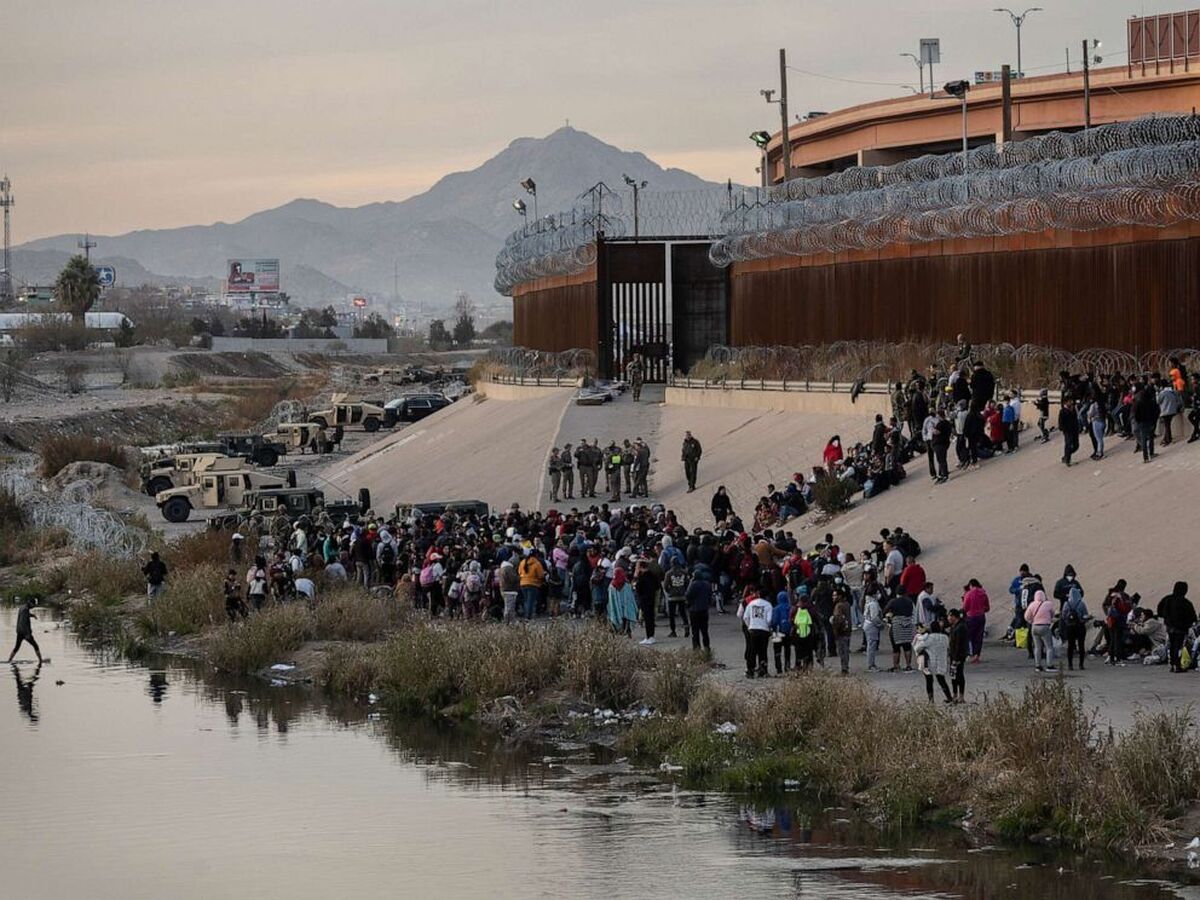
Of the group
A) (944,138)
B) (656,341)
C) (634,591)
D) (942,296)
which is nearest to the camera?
(634,591)

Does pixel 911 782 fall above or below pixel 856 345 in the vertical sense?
below

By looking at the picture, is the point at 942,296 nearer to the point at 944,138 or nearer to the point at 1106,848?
the point at 1106,848

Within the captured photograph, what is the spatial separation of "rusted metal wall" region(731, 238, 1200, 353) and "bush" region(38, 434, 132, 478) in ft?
83.4

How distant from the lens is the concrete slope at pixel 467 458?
48.2 metres

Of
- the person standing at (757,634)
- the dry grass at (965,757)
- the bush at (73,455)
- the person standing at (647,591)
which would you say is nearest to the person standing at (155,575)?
the person standing at (647,591)

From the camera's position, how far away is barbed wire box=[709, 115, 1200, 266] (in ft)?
118

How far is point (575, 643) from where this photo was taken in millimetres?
26484

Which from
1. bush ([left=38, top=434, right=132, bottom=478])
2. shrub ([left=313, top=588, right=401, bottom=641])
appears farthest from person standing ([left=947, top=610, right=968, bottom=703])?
bush ([left=38, top=434, right=132, bottom=478])

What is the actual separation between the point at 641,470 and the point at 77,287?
130 meters

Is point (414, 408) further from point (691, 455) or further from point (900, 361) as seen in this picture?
point (691, 455)

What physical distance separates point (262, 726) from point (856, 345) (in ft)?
69.9

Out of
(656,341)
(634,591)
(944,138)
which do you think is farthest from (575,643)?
(944,138)

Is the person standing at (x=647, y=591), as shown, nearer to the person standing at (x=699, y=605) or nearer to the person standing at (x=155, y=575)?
the person standing at (x=699, y=605)

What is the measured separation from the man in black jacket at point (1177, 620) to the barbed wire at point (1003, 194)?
43.2 ft
